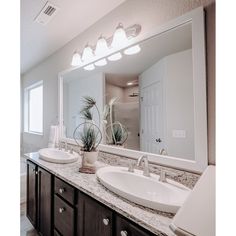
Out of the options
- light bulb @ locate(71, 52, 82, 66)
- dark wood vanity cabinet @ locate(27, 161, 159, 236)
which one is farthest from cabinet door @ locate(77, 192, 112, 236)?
light bulb @ locate(71, 52, 82, 66)

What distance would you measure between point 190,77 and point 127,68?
69 cm

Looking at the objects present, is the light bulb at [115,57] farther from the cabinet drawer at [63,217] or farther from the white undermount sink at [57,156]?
the cabinet drawer at [63,217]

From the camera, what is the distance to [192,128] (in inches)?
46.9

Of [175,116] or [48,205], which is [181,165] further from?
[48,205]

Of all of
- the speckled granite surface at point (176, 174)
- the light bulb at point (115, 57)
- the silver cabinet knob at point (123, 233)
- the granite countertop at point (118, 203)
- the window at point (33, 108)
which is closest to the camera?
the granite countertop at point (118, 203)

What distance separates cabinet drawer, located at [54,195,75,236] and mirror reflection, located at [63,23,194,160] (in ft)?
2.28

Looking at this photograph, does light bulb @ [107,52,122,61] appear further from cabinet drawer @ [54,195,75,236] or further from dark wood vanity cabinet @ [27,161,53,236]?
cabinet drawer @ [54,195,75,236]

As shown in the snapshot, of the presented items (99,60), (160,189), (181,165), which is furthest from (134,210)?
(99,60)

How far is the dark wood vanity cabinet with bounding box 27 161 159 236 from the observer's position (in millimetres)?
974

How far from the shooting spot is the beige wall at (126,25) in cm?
109

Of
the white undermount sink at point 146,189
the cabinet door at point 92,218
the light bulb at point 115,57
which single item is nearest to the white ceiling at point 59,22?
the light bulb at point 115,57

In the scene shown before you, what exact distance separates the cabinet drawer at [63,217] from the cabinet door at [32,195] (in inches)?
22.5

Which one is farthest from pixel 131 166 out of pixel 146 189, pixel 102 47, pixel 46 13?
pixel 46 13

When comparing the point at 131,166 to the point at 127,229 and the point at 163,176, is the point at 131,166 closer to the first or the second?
the point at 163,176
